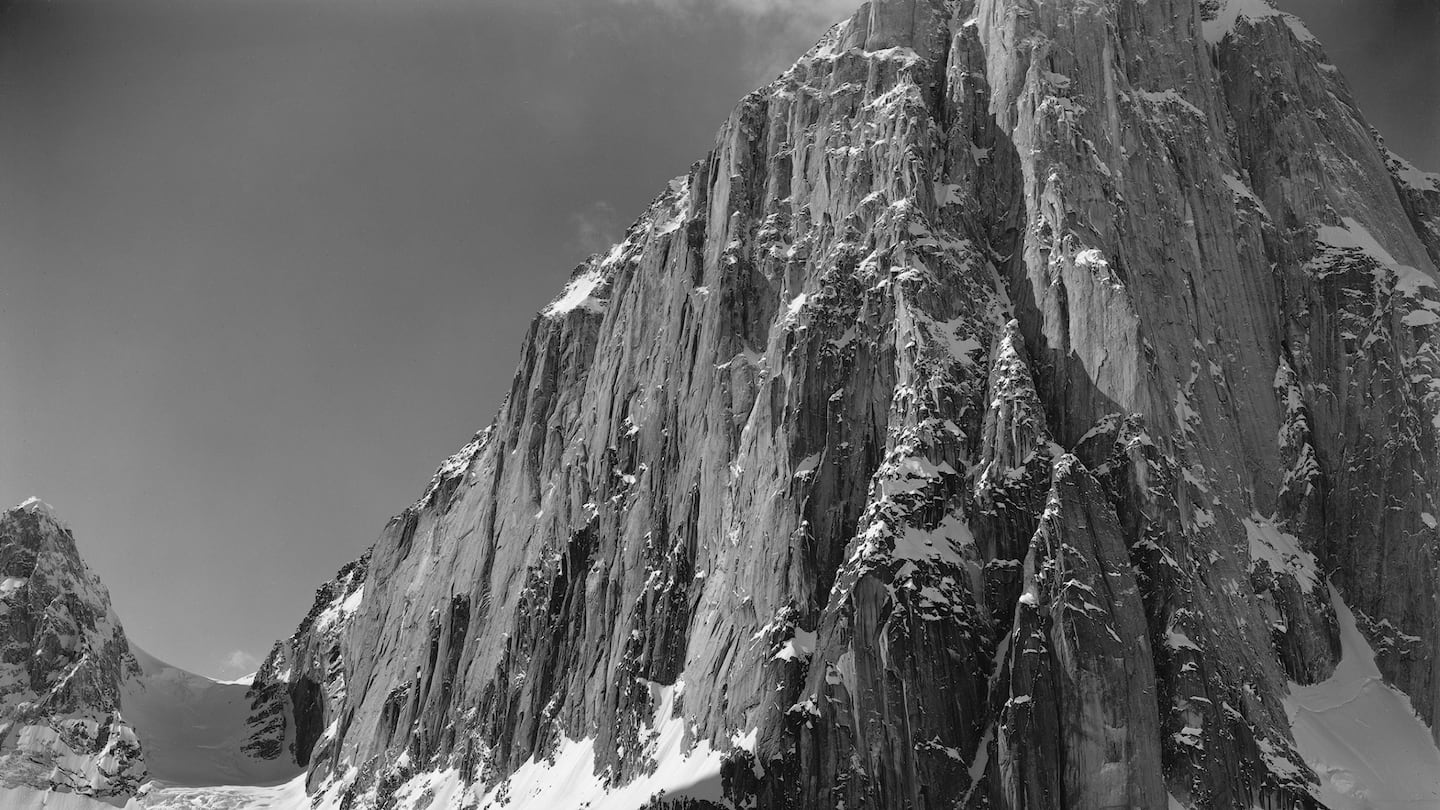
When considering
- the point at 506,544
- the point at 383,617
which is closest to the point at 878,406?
the point at 506,544

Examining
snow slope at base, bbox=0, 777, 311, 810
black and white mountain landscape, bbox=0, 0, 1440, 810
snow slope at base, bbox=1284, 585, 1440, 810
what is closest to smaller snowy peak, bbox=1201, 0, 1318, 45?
black and white mountain landscape, bbox=0, 0, 1440, 810

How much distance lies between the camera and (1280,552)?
118 metres

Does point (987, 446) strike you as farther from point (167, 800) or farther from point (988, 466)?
point (167, 800)

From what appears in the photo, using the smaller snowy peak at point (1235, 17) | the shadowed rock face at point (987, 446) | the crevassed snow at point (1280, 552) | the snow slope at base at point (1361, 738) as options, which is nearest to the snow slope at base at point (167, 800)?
the shadowed rock face at point (987, 446)

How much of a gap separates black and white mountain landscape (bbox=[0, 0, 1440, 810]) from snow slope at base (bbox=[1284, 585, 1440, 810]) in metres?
0.37

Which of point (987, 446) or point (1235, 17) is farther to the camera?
point (1235, 17)

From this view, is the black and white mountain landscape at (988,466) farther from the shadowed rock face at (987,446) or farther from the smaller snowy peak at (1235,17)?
the smaller snowy peak at (1235,17)

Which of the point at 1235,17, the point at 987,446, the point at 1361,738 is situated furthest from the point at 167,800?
the point at 1235,17

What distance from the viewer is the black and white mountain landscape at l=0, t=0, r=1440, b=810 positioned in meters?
A: 99.2

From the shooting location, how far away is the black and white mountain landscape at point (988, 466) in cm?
9919

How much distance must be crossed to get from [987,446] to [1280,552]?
95.5 feet

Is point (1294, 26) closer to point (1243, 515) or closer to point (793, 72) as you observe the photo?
point (793, 72)

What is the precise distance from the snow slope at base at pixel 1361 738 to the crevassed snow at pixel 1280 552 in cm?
442

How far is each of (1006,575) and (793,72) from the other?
6850 centimetres
